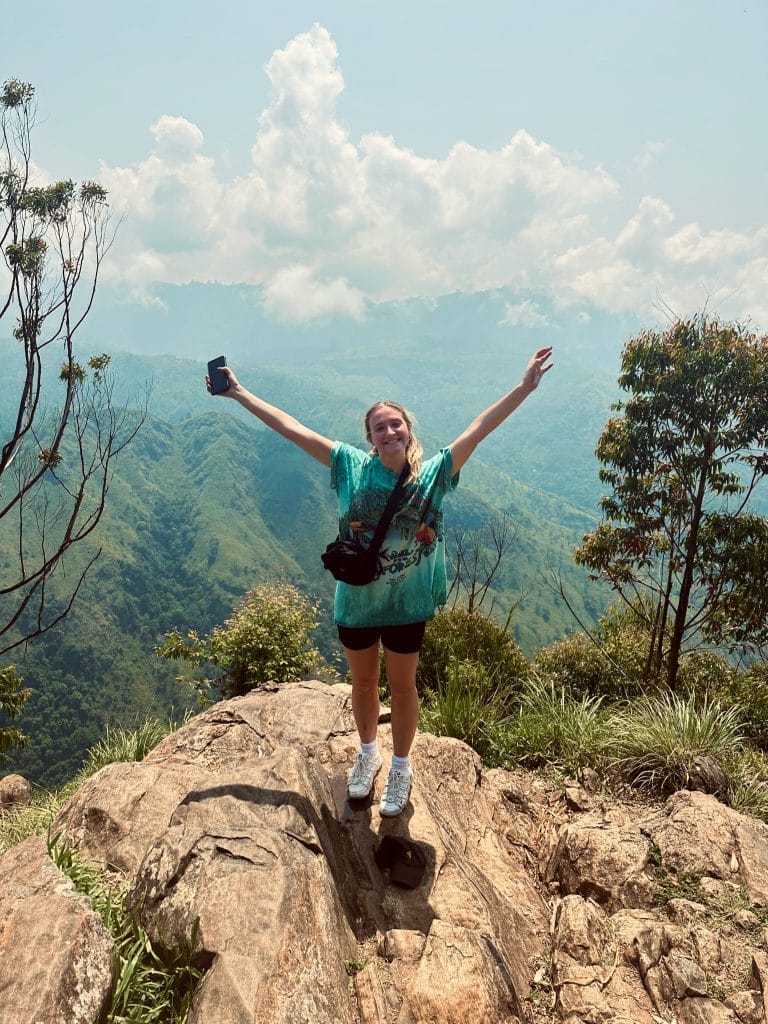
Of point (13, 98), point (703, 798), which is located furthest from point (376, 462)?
point (13, 98)

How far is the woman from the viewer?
3518 millimetres

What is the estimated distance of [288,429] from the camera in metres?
3.83

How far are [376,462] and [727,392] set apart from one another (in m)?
9.21

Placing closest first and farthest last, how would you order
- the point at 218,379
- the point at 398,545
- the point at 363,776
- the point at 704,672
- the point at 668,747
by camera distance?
the point at 398,545 < the point at 218,379 < the point at 363,776 < the point at 668,747 < the point at 704,672

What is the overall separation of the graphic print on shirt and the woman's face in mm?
247

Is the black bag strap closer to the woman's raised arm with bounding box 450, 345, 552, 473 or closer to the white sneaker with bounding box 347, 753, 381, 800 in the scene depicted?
the woman's raised arm with bounding box 450, 345, 552, 473

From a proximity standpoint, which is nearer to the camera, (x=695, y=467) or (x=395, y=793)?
(x=395, y=793)

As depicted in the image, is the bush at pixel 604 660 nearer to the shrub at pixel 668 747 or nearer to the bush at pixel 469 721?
the bush at pixel 469 721

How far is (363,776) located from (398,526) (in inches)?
76.6

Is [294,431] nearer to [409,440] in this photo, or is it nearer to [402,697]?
[409,440]

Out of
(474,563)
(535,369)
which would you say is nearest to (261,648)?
(535,369)

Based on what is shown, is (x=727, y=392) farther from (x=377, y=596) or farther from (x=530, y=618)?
(x=530, y=618)

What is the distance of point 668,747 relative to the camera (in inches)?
191

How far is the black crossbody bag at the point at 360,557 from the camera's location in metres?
3.38
